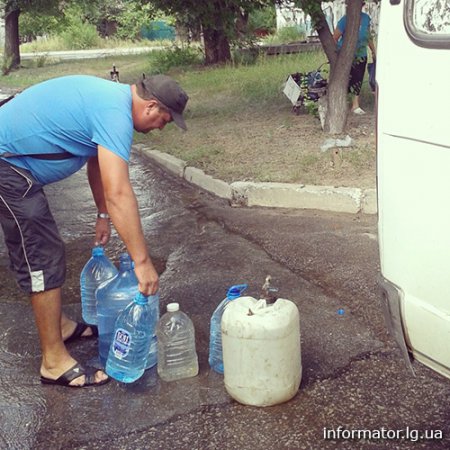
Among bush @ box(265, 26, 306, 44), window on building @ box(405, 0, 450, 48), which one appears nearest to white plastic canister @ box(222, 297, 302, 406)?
window on building @ box(405, 0, 450, 48)

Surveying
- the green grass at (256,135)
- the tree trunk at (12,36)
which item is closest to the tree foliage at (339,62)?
the green grass at (256,135)

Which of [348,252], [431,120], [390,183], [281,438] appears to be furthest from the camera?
[348,252]

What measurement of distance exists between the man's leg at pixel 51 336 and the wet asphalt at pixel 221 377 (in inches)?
3.4

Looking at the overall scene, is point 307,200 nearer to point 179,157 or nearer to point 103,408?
point 179,157

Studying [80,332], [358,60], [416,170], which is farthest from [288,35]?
[416,170]

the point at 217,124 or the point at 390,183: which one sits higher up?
the point at 390,183

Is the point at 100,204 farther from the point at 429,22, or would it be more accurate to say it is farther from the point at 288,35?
the point at 288,35

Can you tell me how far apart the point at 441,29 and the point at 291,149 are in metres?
6.16

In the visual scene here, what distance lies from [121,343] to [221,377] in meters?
0.58

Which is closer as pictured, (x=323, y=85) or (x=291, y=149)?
(x=291, y=149)

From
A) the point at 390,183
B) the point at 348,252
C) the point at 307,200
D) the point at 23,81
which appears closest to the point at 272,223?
the point at 307,200

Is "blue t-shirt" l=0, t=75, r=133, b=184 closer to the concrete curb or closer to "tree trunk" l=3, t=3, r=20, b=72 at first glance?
the concrete curb

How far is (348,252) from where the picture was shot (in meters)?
5.72

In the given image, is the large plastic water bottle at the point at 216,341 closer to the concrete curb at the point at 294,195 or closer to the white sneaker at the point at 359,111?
the concrete curb at the point at 294,195
